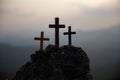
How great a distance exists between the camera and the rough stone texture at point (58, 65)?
1050 cm

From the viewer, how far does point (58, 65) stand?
415 inches

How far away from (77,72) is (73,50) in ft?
2.93

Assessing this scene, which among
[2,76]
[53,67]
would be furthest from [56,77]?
[2,76]

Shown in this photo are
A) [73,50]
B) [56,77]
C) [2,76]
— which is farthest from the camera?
[2,76]

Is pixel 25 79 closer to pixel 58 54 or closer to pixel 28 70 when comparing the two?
pixel 28 70

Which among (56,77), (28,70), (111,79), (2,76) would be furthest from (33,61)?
(111,79)

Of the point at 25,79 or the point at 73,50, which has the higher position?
the point at 73,50

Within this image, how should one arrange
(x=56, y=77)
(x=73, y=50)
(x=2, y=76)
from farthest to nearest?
(x=2, y=76), (x=73, y=50), (x=56, y=77)

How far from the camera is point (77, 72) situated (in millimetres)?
10555

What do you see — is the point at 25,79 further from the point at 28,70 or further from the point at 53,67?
the point at 53,67

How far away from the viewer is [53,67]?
34.5 feet

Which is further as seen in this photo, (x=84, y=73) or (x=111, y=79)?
(x=111, y=79)

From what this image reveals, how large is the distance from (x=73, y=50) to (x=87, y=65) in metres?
0.75

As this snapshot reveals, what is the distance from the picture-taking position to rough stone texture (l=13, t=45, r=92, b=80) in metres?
10.5
